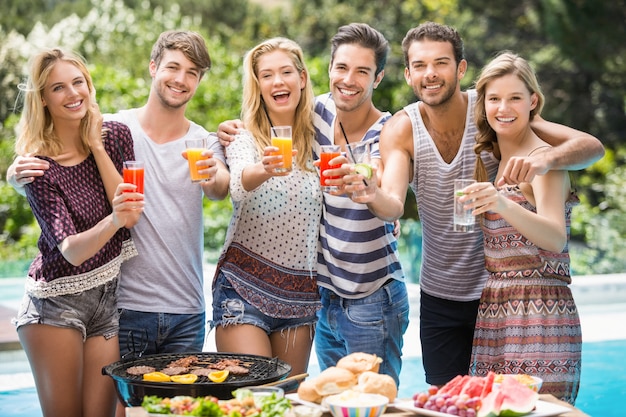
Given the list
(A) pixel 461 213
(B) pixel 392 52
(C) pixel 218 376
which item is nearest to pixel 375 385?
(C) pixel 218 376

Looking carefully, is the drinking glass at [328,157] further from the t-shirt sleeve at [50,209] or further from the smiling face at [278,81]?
the t-shirt sleeve at [50,209]

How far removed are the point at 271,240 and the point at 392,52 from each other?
595 inches

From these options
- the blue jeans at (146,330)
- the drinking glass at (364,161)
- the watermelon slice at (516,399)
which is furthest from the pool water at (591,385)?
the watermelon slice at (516,399)

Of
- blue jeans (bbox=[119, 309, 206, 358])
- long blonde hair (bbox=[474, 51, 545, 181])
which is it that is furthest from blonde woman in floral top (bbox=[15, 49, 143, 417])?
long blonde hair (bbox=[474, 51, 545, 181])

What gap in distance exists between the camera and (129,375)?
11.3 ft

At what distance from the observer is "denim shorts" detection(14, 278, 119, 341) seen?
3789 mm

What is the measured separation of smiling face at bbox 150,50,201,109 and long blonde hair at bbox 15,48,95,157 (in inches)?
13.4

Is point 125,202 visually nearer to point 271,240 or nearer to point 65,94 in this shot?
point 65,94

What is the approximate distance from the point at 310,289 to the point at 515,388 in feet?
4.65

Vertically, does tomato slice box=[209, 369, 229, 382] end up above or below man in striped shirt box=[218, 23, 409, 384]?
below

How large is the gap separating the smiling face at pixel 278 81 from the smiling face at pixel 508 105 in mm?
894

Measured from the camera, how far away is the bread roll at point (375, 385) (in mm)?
3033

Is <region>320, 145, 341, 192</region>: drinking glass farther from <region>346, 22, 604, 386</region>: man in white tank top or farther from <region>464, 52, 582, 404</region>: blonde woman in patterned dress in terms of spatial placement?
<region>464, 52, 582, 404</region>: blonde woman in patterned dress

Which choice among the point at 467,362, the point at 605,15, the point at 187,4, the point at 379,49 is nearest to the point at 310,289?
the point at 467,362
